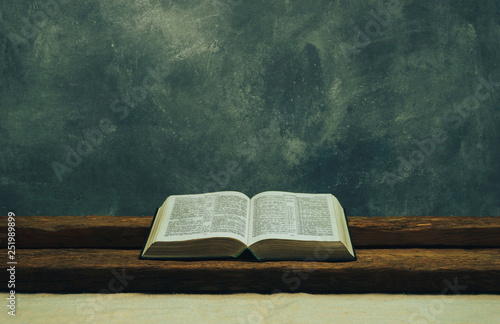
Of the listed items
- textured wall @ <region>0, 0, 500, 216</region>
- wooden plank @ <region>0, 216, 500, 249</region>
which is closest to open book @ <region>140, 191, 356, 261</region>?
wooden plank @ <region>0, 216, 500, 249</region>

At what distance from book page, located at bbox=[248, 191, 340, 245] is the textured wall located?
85 cm

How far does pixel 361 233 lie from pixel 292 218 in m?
0.27

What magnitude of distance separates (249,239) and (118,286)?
400 millimetres

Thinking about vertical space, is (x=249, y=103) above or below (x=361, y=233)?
above

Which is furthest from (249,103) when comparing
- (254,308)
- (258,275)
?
(254,308)

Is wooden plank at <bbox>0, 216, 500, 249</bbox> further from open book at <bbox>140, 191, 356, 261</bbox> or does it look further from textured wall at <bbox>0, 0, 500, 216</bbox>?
textured wall at <bbox>0, 0, 500, 216</bbox>

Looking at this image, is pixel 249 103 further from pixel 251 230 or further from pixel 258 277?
pixel 258 277

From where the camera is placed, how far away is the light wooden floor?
3.86ft

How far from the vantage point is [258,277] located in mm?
1320

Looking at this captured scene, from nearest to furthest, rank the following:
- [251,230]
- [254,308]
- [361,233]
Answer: [254,308] < [251,230] < [361,233]

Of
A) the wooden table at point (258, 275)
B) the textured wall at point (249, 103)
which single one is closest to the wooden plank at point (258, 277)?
the wooden table at point (258, 275)

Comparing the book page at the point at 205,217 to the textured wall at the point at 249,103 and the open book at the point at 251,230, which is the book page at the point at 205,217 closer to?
the open book at the point at 251,230

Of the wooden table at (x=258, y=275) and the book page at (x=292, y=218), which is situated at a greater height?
the book page at (x=292, y=218)

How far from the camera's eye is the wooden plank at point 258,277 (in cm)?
132
